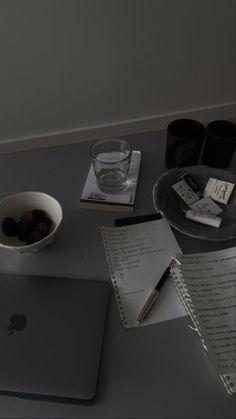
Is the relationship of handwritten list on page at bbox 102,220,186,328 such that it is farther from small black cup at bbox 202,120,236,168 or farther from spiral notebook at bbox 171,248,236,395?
small black cup at bbox 202,120,236,168

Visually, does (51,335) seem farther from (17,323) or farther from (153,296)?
(153,296)

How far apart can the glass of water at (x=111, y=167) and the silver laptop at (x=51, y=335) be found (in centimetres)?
24

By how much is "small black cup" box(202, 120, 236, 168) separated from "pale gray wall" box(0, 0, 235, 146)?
747 mm

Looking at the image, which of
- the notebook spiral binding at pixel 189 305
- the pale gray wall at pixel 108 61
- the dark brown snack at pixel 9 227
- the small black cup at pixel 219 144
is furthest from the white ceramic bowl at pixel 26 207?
the pale gray wall at pixel 108 61

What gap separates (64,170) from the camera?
81cm

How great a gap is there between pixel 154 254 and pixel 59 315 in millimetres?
200

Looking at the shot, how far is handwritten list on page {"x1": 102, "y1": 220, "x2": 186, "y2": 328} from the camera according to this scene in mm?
540

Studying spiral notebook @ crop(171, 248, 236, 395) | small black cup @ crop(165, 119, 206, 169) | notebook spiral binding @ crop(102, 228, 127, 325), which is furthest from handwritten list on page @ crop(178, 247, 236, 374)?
small black cup @ crop(165, 119, 206, 169)

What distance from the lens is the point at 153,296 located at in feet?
1.81

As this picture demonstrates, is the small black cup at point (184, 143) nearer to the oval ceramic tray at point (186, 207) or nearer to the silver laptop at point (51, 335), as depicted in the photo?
the oval ceramic tray at point (186, 207)

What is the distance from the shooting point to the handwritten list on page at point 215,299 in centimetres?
47

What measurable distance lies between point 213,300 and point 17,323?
31cm

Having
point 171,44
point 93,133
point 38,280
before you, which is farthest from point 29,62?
point 38,280

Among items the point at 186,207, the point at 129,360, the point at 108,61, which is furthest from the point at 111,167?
the point at 108,61
